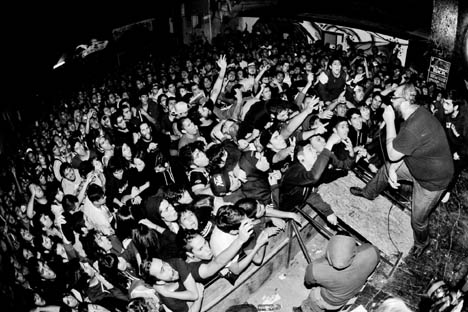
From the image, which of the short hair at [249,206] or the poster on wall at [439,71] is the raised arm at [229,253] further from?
the poster on wall at [439,71]

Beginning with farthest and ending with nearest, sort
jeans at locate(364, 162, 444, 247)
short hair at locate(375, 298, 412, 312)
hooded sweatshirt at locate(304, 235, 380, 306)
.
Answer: jeans at locate(364, 162, 444, 247) → hooded sweatshirt at locate(304, 235, 380, 306) → short hair at locate(375, 298, 412, 312)

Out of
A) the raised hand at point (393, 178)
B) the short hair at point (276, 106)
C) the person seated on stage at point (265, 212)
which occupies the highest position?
the short hair at point (276, 106)

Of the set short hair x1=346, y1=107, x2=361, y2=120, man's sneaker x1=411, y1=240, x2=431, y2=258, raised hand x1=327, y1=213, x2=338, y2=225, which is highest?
short hair x1=346, y1=107, x2=361, y2=120

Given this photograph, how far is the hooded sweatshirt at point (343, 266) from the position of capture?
2.96 metres

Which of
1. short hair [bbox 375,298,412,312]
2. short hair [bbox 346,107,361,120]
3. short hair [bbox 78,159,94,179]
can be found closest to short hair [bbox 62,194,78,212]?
short hair [bbox 78,159,94,179]

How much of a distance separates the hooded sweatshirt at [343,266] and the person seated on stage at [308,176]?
33.8 inches

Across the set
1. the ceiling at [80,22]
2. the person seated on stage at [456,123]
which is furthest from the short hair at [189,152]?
the ceiling at [80,22]

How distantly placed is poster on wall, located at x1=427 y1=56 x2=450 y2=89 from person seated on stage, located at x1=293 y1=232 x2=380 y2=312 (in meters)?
6.10

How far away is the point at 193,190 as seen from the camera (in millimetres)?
4613

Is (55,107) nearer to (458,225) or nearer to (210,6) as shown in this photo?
(210,6)

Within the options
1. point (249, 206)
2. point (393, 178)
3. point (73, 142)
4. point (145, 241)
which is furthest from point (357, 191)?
point (73, 142)

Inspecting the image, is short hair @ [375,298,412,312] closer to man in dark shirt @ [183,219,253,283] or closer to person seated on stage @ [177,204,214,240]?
man in dark shirt @ [183,219,253,283]

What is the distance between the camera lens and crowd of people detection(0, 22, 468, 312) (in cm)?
340

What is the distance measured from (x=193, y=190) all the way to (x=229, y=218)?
1.36 m
